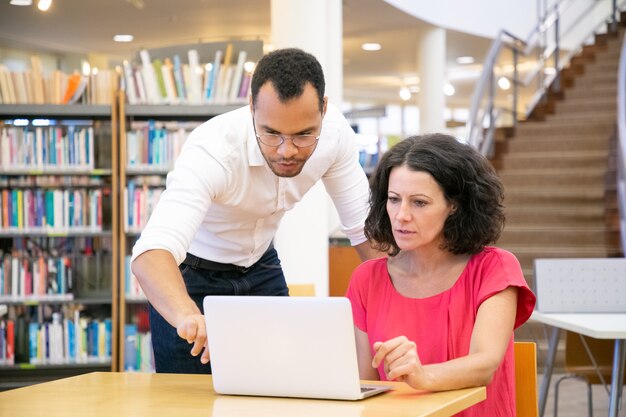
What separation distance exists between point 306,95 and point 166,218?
1.42 feet

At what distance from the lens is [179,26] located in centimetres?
1205

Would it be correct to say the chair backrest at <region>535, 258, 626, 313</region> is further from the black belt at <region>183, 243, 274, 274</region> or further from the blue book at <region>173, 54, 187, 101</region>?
the blue book at <region>173, 54, 187, 101</region>

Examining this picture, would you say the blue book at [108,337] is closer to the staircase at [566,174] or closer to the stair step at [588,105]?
the staircase at [566,174]

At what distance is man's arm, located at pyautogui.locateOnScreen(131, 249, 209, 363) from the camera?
5.94 feet

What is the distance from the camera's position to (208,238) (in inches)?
104

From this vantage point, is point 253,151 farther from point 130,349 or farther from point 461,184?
point 130,349

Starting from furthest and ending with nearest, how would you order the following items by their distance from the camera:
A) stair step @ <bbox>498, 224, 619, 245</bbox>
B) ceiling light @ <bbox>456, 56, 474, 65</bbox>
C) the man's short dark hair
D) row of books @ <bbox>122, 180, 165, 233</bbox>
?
ceiling light @ <bbox>456, 56, 474, 65</bbox> → stair step @ <bbox>498, 224, 619, 245</bbox> → row of books @ <bbox>122, 180, 165, 233</bbox> → the man's short dark hair

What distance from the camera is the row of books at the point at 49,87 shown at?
5.61m

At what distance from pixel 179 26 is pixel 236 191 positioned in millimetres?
9958

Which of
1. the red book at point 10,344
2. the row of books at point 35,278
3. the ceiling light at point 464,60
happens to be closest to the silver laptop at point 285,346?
the row of books at point 35,278

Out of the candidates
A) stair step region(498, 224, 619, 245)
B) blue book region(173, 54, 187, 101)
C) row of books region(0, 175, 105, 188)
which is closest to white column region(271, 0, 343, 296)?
blue book region(173, 54, 187, 101)

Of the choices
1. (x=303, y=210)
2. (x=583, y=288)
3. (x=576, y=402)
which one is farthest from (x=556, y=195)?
(x=583, y=288)

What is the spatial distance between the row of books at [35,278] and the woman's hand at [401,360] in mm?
4204

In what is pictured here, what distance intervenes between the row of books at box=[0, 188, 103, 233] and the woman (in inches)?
146
